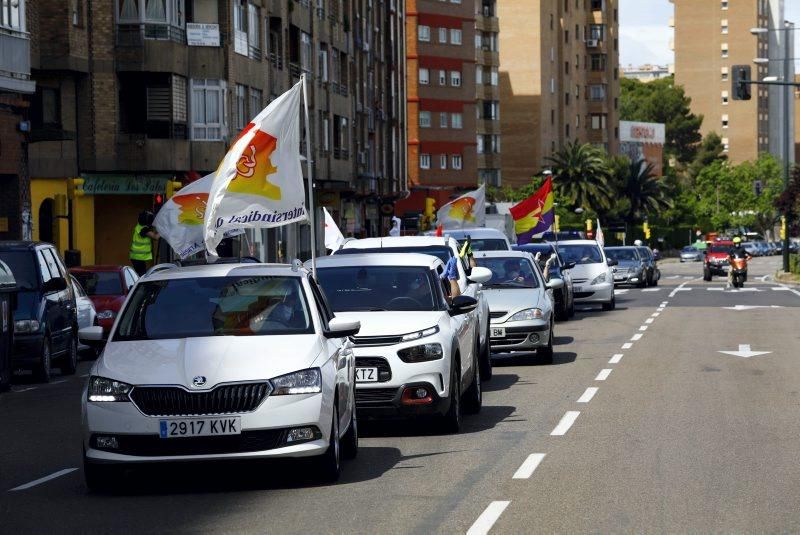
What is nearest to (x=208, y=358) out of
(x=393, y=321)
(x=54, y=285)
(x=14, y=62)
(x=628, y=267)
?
(x=393, y=321)

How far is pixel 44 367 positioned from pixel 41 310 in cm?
75

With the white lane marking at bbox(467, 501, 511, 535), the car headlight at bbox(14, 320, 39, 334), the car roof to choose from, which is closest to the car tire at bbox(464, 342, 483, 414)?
the car roof

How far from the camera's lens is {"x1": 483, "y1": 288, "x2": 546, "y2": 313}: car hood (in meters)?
22.4

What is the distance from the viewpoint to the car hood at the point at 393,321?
13.9 m

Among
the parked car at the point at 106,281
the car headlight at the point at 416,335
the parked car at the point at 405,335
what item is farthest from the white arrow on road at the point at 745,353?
the car headlight at the point at 416,335

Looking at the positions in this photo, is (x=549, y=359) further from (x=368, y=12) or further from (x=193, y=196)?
(x=368, y=12)

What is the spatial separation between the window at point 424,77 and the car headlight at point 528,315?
83.7 meters

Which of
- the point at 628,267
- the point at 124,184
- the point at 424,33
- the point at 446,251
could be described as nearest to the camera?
the point at 446,251

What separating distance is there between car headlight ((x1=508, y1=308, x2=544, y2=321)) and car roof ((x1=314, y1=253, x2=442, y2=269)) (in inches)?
250

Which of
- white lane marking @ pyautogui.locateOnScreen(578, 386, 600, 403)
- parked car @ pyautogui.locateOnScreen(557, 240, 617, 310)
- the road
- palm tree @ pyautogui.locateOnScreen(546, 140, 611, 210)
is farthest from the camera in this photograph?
palm tree @ pyautogui.locateOnScreen(546, 140, 611, 210)

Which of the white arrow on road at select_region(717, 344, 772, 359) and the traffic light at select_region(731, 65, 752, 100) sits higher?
the traffic light at select_region(731, 65, 752, 100)

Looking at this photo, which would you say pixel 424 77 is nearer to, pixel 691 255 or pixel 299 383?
pixel 691 255

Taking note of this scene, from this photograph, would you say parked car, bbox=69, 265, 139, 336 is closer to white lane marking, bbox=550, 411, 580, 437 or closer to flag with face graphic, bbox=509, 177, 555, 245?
white lane marking, bbox=550, 411, 580, 437

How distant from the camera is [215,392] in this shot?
414 inches
